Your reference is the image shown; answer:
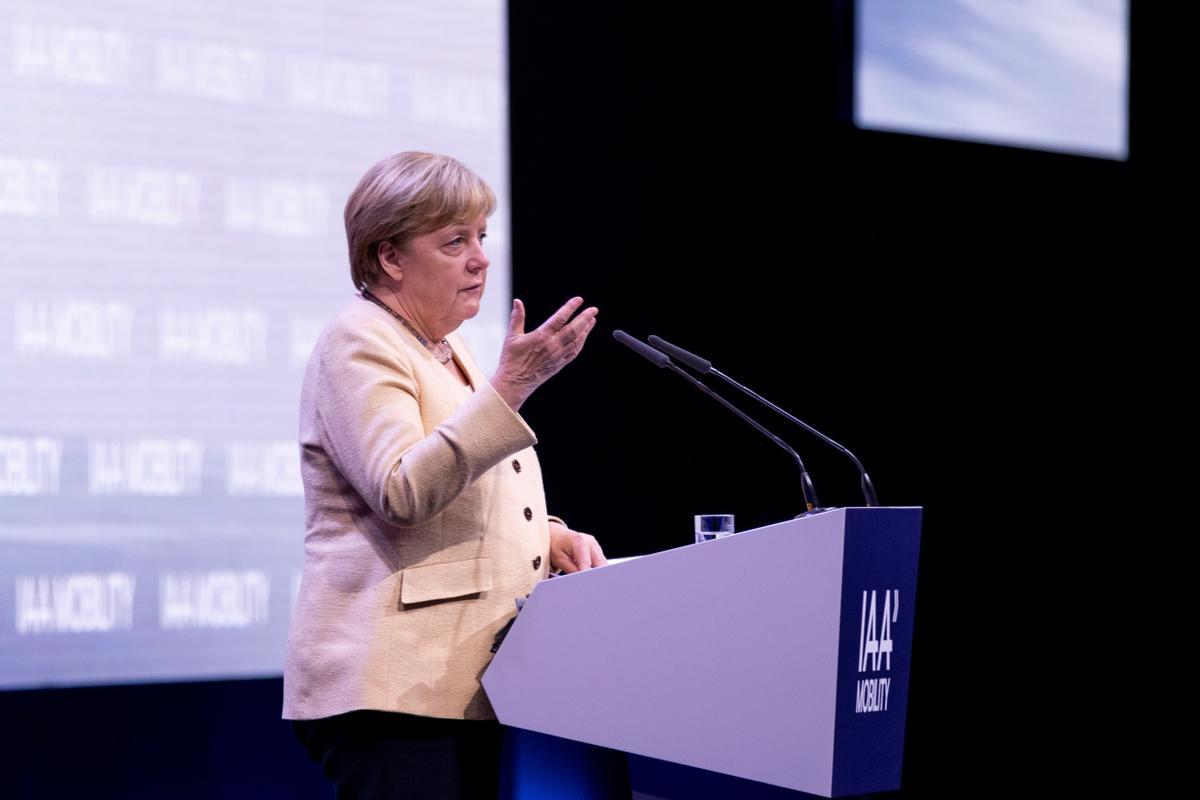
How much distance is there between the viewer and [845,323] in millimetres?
3969

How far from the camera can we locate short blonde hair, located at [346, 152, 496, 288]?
1705 mm

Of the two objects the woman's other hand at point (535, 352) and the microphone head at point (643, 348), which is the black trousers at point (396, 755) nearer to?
the woman's other hand at point (535, 352)

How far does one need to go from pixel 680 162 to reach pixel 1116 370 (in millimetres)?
1782

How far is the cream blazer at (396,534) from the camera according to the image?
1.52m

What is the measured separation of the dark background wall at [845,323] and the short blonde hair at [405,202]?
1.41 metres

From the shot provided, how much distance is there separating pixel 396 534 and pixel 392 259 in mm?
384

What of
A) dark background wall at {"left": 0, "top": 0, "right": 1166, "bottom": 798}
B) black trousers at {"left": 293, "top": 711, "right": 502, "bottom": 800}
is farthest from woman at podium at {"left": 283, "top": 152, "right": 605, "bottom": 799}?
dark background wall at {"left": 0, "top": 0, "right": 1166, "bottom": 798}

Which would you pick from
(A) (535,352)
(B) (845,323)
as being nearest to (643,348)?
(A) (535,352)

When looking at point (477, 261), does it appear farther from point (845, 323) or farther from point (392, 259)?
point (845, 323)

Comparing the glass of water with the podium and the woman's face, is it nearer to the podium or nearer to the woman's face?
the podium

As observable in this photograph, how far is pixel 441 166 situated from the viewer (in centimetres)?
Answer: 173

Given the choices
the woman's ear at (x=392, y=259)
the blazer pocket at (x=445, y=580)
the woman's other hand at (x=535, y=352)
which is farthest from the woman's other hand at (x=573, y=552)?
the woman's ear at (x=392, y=259)

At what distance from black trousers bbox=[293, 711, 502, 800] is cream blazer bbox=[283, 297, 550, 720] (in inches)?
1.3

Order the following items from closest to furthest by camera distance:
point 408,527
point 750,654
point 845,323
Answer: point 750,654
point 408,527
point 845,323
